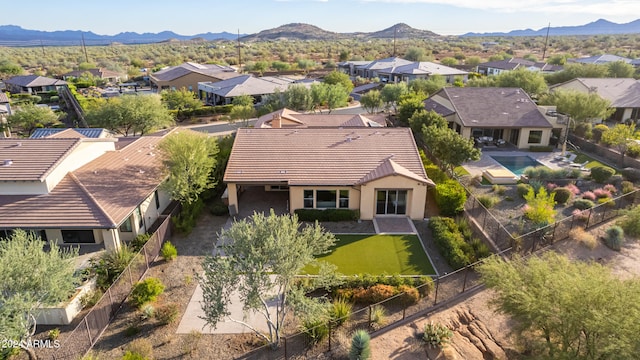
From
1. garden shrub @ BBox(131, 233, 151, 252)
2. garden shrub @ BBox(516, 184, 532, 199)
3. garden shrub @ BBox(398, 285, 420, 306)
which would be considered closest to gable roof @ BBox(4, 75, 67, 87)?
garden shrub @ BBox(131, 233, 151, 252)

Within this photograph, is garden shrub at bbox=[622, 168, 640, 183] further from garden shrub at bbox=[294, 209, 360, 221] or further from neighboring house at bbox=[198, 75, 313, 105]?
neighboring house at bbox=[198, 75, 313, 105]

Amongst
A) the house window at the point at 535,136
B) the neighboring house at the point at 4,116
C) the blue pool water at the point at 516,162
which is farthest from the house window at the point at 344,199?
the neighboring house at the point at 4,116

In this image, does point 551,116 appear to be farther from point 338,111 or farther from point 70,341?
point 70,341

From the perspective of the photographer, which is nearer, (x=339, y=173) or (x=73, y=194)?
→ (x=73, y=194)

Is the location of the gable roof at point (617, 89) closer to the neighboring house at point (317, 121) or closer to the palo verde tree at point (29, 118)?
the neighboring house at point (317, 121)

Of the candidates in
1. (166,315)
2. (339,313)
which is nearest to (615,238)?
(339,313)

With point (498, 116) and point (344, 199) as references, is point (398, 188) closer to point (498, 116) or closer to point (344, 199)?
point (344, 199)
